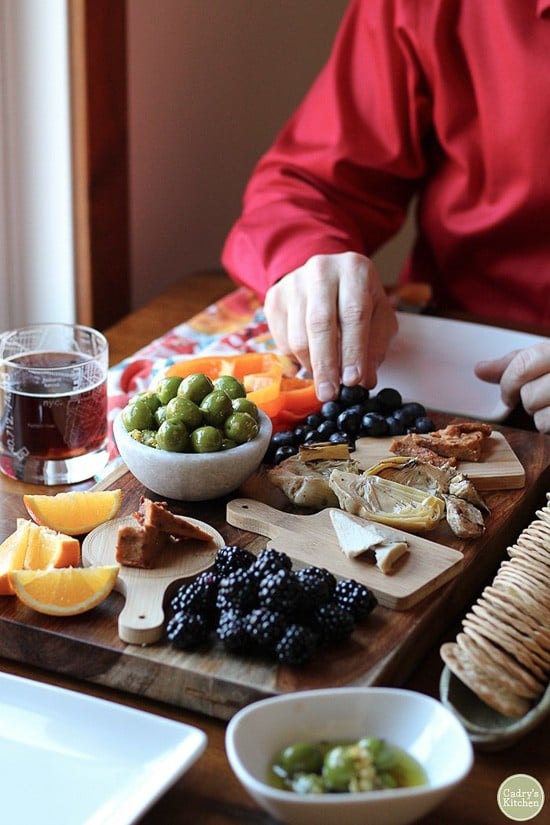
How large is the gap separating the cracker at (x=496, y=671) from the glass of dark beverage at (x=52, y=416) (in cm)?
60

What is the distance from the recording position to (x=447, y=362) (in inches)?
68.1

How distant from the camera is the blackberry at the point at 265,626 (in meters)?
0.93

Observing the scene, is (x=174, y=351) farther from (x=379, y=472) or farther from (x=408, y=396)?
(x=379, y=472)

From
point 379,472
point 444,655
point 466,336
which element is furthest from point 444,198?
point 444,655

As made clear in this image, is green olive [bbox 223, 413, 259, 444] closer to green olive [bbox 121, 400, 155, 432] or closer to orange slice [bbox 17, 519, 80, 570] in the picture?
green olive [bbox 121, 400, 155, 432]

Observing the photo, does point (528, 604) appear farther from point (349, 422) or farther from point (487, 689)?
point (349, 422)

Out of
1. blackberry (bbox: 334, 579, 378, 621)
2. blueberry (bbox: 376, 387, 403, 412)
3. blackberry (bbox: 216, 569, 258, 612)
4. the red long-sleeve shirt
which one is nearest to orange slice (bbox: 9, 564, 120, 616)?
blackberry (bbox: 216, 569, 258, 612)

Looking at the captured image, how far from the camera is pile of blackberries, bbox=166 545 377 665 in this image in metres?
0.94

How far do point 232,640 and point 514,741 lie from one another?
0.26m

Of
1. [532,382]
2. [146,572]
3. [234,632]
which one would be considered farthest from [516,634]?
[532,382]

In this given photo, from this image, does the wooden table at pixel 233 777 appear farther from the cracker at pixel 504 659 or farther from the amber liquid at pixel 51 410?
the amber liquid at pixel 51 410

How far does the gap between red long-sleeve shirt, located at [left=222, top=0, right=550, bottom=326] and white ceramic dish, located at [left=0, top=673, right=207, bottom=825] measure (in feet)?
3.27

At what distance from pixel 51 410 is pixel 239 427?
9.8 inches

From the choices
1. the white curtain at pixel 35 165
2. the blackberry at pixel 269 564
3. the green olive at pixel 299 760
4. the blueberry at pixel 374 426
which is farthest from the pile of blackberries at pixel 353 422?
the white curtain at pixel 35 165
